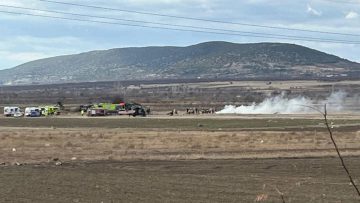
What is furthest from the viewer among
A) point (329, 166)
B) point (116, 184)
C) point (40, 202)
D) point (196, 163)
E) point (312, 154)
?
point (312, 154)

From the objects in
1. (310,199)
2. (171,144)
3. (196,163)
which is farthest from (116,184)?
(171,144)

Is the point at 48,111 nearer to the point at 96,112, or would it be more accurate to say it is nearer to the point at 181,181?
the point at 96,112

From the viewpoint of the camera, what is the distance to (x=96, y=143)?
5425cm

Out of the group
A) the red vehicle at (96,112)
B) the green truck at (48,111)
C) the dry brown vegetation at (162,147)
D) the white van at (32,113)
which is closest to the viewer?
the dry brown vegetation at (162,147)

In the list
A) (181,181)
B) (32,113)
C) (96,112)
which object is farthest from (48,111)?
(181,181)

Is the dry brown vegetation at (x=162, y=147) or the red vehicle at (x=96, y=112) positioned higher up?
the red vehicle at (x=96, y=112)

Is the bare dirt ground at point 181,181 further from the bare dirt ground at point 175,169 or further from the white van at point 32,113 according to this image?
the white van at point 32,113

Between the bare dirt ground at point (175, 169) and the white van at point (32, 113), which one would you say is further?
the white van at point (32, 113)

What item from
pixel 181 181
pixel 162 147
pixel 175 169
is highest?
pixel 181 181

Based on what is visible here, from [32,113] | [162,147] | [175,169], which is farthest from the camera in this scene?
[32,113]

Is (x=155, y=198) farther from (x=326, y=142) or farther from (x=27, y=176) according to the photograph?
(x=326, y=142)

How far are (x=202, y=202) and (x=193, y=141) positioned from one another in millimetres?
34659

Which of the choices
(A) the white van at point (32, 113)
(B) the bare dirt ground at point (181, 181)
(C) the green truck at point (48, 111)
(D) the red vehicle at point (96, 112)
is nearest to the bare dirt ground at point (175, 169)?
(B) the bare dirt ground at point (181, 181)

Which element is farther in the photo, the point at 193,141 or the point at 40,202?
the point at 193,141
